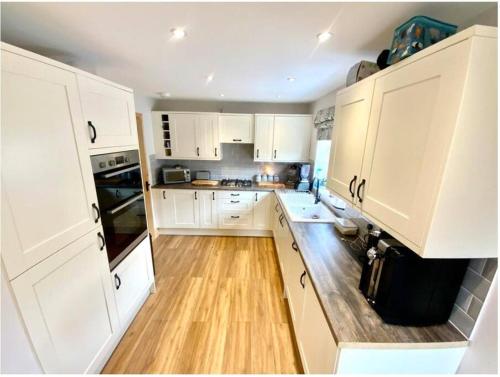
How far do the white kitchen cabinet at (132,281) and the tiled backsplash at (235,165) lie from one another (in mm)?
1881

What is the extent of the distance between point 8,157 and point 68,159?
0.87 ft

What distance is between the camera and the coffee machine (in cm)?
316

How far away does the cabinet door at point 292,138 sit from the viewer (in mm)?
3221

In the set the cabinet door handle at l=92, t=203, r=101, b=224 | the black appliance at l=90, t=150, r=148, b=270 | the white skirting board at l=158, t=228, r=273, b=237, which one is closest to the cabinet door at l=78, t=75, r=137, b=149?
the black appliance at l=90, t=150, r=148, b=270

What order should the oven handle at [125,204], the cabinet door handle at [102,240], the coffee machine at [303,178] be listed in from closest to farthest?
the cabinet door handle at [102,240], the oven handle at [125,204], the coffee machine at [303,178]

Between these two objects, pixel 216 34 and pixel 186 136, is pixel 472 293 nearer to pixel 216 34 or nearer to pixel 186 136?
pixel 216 34

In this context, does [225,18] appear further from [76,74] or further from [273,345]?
[273,345]

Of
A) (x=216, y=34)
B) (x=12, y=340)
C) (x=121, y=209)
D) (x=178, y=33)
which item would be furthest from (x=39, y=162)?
(x=216, y=34)

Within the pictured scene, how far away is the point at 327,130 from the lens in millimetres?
2523

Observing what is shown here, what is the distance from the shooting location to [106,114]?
55.6 inches

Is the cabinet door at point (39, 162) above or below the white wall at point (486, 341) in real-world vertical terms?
above

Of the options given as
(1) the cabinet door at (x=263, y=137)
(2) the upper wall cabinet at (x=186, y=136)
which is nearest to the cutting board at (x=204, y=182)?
(2) the upper wall cabinet at (x=186, y=136)

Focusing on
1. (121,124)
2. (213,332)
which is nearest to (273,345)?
(213,332)

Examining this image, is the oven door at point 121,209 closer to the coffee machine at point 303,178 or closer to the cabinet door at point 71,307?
the cabinet door at point 71,307
